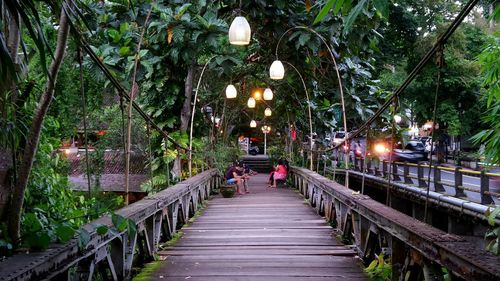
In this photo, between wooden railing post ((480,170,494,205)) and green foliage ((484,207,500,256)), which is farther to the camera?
wooden railing post ((480,170,494,205))

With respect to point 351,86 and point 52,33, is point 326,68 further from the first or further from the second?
point 52,33

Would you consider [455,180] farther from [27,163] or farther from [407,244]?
[27,163]

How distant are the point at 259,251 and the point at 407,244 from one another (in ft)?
6.75

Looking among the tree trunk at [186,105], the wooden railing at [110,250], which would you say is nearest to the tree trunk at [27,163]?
the wooden railing at [110,250]

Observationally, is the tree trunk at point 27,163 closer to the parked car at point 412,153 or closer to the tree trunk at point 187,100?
the tree trunk at point 187,100

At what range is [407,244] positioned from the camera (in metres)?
2.97

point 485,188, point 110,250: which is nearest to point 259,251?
point 110,250

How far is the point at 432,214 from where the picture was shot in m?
11.5

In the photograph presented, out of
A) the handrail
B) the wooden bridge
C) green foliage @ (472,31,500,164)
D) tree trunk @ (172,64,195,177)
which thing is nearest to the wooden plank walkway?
the wooden bridge

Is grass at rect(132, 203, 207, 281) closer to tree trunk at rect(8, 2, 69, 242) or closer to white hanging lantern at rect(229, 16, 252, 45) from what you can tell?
tree trunk at rect(8, 2, 69, 242)

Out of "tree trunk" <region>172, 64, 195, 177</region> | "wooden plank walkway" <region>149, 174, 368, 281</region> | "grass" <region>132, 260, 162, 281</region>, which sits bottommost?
"grass" <region>132, 260, 162, 281</region>

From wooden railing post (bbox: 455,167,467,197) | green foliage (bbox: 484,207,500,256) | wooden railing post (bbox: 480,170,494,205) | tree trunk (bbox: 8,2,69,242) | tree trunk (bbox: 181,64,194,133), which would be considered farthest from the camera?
wooden railing post (bbox: 455,167,467,197)

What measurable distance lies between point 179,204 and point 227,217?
1443 millimetres

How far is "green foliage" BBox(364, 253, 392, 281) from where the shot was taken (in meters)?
3.59
